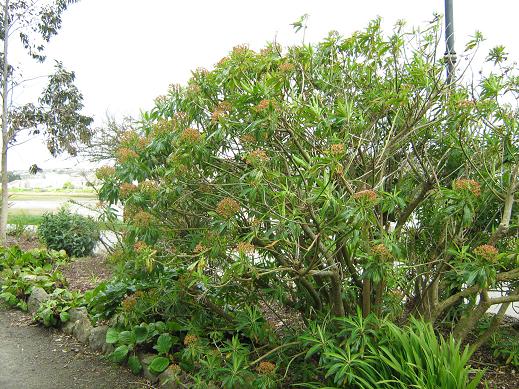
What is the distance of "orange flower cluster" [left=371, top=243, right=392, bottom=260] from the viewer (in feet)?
8.89

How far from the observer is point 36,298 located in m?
5.98

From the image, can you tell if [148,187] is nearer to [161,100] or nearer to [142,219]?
[142,219]

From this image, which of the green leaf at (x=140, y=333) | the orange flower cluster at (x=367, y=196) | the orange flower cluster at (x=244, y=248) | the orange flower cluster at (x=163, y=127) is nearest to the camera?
the orange flower cluster at (x=367, y=196)

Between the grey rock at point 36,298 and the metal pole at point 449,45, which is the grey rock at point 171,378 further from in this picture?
the metal pole at point 449,45

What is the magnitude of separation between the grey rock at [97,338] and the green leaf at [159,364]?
3.21 feet

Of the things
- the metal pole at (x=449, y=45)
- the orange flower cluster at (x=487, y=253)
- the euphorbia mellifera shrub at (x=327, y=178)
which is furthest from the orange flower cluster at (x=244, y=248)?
the metal pole at (x=449, y=45)

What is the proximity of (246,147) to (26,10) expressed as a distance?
33.0 feet

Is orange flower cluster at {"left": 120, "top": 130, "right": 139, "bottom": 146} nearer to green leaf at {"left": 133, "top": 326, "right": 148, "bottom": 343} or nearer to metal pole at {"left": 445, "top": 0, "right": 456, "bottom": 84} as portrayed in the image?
green leaf at {"left": 133, "top": 326, "right": 148, "bottom": 343}

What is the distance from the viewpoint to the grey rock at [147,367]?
13.0ft

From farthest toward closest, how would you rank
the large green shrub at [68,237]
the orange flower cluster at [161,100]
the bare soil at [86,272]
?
the large green shrub at [68,237] < the bare soil at [86,272] < the orange flower cluster at [161,100]

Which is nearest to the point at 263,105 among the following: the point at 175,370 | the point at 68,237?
the point at 175,370

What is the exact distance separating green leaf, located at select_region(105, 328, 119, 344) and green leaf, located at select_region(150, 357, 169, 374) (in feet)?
2.02

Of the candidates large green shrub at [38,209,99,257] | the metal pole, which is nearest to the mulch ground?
large green shrub at [38,209,99,257]

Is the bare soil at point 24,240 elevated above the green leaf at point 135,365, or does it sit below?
above
